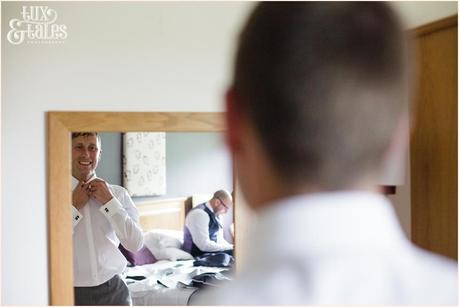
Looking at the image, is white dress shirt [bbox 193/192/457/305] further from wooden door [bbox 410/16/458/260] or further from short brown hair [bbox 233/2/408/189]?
wooden door [bbox 410/16/458/260]

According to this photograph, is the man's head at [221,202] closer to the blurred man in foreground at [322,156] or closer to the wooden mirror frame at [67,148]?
the wooden mirror frame at [67,148]

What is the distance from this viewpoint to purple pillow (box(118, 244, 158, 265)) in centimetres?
115

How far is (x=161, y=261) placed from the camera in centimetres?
115

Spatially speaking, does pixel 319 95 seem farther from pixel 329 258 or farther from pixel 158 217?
pixel 158 217

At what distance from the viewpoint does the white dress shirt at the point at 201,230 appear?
1.15 metres

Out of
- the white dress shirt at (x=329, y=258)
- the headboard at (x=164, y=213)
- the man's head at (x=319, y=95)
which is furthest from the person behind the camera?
the headboard at (x=164, y=213)

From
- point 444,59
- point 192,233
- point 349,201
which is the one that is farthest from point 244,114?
point 444,59

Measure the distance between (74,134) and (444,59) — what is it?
2.52 ft

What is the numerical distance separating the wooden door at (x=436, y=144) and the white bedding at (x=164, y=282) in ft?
1.44

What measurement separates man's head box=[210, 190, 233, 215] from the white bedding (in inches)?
4.6

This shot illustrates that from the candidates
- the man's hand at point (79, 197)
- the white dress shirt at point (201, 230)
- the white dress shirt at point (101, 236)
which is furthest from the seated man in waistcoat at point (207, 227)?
the man's hand at point (79, 197)
